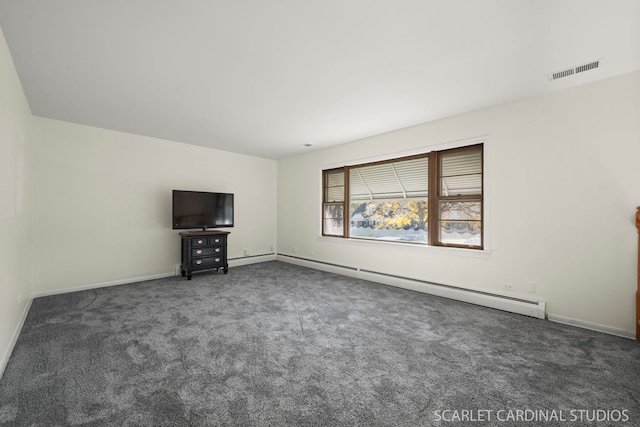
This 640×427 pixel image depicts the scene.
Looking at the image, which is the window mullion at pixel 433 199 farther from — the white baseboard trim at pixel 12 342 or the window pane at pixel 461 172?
the white baseboard trim at pixel 12 342

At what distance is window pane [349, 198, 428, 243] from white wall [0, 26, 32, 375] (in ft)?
14.8

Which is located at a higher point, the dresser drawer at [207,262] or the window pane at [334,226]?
the window pane at [334,226]

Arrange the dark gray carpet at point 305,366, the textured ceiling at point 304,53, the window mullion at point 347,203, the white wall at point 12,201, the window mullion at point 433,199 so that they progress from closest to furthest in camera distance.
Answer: the dark gray carpet at point 305,366, the textured ceiling at point 304,53, the white wall at point 12,201, the window mullion at point 433,199, the window mullion at point 347,203

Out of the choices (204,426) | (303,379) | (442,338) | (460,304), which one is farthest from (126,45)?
(460,304)

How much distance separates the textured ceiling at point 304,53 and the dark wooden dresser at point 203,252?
86.4 inches

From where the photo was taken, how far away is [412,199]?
173 inches

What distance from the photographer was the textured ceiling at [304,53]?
1802mm

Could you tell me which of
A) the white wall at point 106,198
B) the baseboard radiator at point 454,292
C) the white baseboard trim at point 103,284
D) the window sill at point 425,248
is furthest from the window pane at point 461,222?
the white baseboard trim at point 103,284

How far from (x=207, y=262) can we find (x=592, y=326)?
5.45 m

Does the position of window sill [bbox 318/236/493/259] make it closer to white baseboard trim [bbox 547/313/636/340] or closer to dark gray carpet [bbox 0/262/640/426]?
dark gray carpet [bbox 0/262/640/426]

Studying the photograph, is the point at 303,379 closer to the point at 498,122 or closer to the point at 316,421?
the point at 316,421

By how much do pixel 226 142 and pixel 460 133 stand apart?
4.08 m

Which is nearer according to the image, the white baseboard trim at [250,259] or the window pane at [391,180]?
the window pane at [391,180]

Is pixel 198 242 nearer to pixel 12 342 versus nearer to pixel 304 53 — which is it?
pixel 12 342
